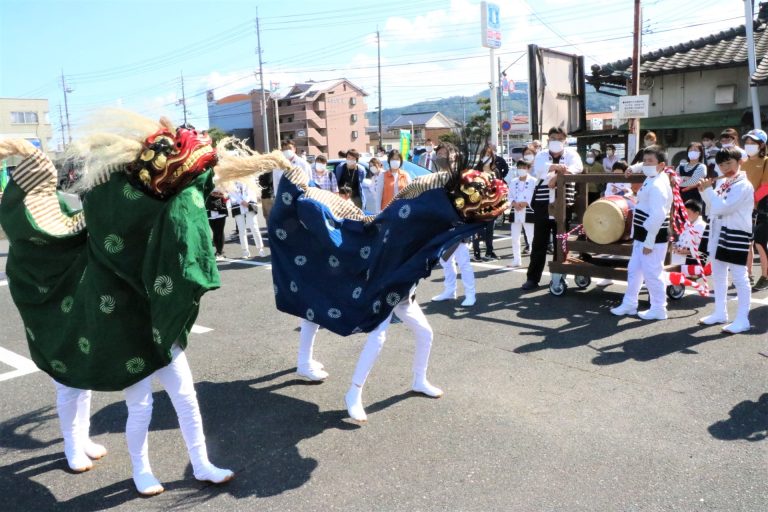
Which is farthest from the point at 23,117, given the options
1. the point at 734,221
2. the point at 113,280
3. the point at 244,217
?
the point at 734,221

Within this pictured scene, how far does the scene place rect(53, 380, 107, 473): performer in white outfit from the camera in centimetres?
346

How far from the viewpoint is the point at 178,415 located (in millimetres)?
3160

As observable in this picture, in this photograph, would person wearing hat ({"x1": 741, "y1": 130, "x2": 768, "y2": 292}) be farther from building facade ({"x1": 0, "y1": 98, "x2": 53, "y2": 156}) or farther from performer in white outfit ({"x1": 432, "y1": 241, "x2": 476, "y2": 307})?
building facade ({"x1": 0, "y1": 98, "x2": 53, "y2": 156})

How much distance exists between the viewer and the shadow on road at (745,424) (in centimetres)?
377

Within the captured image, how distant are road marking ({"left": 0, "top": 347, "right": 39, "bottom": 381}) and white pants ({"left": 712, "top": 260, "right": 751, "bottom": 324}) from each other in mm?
6444

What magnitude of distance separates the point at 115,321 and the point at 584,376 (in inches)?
138

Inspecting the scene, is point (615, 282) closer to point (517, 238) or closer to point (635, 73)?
point (517, 238)

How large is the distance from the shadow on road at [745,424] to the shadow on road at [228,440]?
2107 mm

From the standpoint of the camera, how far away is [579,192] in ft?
25.5

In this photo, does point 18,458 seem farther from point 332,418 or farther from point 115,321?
point 332,418

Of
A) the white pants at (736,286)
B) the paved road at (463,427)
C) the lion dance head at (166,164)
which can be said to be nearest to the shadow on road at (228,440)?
the paved road at (463,427)

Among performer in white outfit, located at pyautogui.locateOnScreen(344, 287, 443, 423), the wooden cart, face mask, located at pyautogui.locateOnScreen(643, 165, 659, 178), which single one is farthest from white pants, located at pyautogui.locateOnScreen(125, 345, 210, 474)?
the wooden cart

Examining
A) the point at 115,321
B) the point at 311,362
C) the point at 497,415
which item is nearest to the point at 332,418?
the point at 311,362

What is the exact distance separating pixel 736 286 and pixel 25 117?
6923 cm
